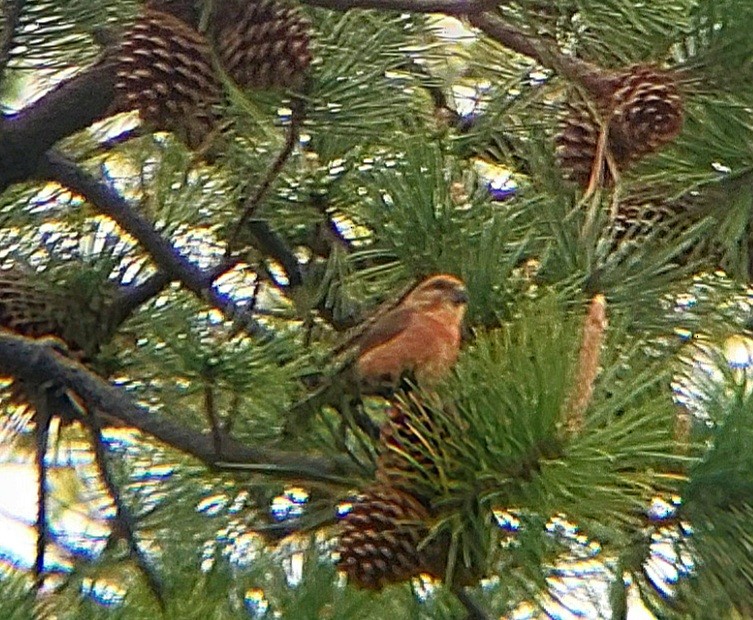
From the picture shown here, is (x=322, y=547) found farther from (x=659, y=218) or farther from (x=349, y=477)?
(x=659, y=218)

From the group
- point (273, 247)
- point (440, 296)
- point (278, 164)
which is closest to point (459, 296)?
point (440, 296)

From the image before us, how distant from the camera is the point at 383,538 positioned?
792mm

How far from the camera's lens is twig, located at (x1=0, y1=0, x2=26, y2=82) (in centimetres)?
98

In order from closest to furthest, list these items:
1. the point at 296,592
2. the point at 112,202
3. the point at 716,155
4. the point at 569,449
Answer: the point at 569,449, the point at 296,592, the point at 716,155, the point at 112,202

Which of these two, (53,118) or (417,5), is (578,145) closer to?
(417,5)

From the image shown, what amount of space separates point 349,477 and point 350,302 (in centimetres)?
25

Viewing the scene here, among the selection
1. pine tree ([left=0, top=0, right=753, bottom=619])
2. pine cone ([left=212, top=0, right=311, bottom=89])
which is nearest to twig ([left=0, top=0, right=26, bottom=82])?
pine tree ([left=0, top=0, right=753, bottom=619])

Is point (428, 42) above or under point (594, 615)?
above

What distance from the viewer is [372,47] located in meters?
1.08

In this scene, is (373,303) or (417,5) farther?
(373,303)

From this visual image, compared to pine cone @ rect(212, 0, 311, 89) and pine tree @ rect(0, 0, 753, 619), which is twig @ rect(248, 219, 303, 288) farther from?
pine cone @ rect(212, 0, 311, 89)

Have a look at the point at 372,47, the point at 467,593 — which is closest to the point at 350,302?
the point at 372,47

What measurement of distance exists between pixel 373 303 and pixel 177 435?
0.72ft

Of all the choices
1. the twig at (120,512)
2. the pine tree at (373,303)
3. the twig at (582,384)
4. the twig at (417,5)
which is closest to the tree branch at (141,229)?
the pine tree at (373,303)
